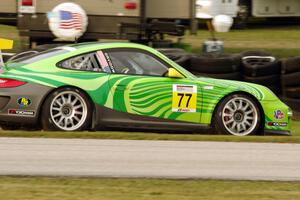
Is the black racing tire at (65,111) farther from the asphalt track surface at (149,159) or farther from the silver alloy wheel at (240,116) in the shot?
the silver alloy wheel at (240,116)

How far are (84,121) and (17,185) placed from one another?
2994 millimetres

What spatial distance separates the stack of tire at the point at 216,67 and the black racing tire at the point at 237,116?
271 cm

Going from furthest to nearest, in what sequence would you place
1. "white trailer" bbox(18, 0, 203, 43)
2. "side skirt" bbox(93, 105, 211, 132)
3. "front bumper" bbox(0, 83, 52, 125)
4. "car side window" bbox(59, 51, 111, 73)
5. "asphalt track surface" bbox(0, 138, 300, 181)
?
"white trailer" bbox(18, 0, 203, 43) → "car side window" bbox(59, 51, 111, 73) → "side skirt" bbox(93, 105, 211, 132) → "front bumper" bbox(0, 83, 52, 125) → "asphalt track surface" bbox(0, 138, 300, 181)

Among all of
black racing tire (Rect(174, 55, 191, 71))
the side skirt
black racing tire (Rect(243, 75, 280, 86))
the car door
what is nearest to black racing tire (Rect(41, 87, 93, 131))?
the side skirt

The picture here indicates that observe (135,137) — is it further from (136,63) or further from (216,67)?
(216,67)

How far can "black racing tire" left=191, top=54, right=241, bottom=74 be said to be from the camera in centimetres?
1206

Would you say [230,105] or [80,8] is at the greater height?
[80,8]

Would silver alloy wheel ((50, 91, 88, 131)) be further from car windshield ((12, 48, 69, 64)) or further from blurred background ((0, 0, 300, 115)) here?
blurred background ((0, 0, 300, 115))

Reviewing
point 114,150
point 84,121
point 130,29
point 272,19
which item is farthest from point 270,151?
point 272,19

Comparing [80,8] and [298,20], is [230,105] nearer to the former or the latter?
[80,8]

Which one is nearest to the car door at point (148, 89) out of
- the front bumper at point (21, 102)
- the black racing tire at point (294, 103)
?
the front bumper at point (21, 102)

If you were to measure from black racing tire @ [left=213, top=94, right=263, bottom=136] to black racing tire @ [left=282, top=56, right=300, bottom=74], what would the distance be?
8.95ft

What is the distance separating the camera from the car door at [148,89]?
29.9 feet

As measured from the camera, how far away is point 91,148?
7.52 meters
